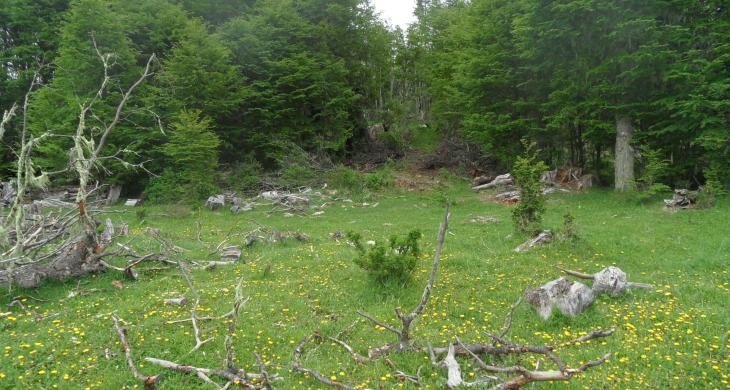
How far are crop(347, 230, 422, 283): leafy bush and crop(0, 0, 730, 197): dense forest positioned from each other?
6257 millimetres

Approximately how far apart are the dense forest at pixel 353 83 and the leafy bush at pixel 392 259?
20.5ft

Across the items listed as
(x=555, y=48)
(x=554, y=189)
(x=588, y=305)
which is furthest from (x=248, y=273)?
(x=555, y=48)

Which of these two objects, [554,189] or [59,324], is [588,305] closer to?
[59,324]

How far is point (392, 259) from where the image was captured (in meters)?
6.86

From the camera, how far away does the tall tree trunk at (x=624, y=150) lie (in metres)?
17.1

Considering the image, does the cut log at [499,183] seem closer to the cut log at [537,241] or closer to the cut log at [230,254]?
the cut log at [537,241]

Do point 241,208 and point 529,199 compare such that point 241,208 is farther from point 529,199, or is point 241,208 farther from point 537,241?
point 537,241

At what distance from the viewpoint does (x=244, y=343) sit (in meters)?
5.26

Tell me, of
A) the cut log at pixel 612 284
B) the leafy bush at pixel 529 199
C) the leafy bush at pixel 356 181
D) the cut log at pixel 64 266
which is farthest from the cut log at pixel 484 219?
the cut log at pixel 64 266

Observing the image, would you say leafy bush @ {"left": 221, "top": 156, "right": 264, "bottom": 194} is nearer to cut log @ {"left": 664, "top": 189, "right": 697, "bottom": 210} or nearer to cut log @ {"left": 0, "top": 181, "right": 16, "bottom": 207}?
cut log @ {"left": 0, "top": 181, "right": 16, "bottom": 207}

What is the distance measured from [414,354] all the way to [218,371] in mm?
2142

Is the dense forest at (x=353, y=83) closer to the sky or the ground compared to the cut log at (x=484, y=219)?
closer to the sky

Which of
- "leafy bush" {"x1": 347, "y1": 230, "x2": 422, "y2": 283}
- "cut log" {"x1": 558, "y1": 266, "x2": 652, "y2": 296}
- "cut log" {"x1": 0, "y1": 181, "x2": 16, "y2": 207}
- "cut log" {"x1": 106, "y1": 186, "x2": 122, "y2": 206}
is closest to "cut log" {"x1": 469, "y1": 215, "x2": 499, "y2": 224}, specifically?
"cut log" {"x1": 558, "y1": 266, "x2": 652, "y2": 296}

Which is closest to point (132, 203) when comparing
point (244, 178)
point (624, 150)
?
point (244, 178)
